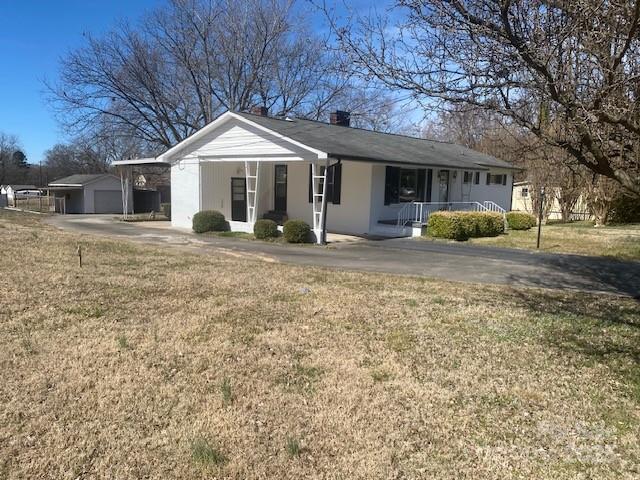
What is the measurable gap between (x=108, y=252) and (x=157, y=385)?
7.59 meters

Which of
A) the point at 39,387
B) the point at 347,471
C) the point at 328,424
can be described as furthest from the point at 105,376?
the point at 347,471

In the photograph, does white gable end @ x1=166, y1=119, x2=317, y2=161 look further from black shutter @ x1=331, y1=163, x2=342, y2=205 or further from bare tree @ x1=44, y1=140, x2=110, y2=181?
bare tree @ x1=44, y1=140, x2=110, y2=181

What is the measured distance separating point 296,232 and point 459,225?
17.2ft

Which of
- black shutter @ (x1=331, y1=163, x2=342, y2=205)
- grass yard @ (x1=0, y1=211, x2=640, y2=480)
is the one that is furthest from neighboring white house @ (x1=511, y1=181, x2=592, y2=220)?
grass yard @ (x1=0, y1=211, x2=640, y2=480)

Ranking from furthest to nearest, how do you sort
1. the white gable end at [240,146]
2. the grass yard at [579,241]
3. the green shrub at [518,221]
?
the green shrub at [518,221] < the white gable end at [240,146] < the grass yard at [579,241]

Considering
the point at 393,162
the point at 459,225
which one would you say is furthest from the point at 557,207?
the point at 393,162

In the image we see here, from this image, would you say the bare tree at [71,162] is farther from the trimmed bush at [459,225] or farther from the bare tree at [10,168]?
the trimmed bush at [459,225]

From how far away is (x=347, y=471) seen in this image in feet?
10.1

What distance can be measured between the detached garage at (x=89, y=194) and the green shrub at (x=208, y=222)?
19.2 meters

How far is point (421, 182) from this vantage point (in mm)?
20141

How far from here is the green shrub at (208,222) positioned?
18516 mm

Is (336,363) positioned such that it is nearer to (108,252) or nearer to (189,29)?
(108,252)

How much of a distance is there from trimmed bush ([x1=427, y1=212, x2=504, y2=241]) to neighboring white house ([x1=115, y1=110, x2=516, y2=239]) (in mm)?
947

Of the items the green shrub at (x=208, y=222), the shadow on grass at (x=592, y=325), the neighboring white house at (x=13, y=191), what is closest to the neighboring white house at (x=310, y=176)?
the green shrub at (x=208, y=222)
